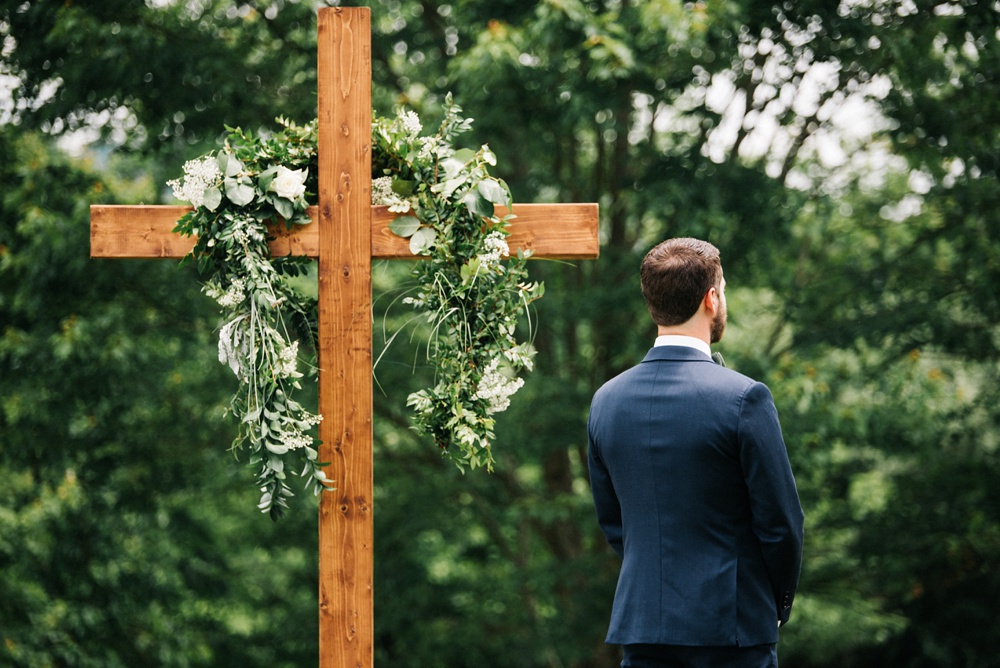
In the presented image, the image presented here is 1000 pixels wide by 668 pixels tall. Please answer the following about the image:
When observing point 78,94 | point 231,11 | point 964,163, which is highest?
point 231,11

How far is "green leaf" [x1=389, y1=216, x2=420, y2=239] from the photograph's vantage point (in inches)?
101

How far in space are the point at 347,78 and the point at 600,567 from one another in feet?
15.5

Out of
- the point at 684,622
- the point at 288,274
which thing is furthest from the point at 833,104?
the point at 684,622

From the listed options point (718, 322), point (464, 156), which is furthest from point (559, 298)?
point (718, 322)

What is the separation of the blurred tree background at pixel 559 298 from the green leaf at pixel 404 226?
221cm

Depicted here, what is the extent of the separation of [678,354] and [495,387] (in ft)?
2.10

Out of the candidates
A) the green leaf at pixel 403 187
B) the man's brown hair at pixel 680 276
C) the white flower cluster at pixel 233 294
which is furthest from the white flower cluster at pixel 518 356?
the white flower cluster at pixel 233 294

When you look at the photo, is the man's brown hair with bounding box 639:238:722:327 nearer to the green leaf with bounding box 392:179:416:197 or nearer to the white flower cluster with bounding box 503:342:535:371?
the white flower cluster with bounding box 503:342:535:371

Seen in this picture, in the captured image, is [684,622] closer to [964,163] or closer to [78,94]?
[964,163]

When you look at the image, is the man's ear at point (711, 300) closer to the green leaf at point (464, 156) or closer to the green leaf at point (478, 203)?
the green leaf at point (478, 203)

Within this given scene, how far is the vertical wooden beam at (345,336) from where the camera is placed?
249cm

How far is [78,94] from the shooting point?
5.26m

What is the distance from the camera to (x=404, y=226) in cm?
257

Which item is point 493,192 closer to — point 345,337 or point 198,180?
point 345,337
